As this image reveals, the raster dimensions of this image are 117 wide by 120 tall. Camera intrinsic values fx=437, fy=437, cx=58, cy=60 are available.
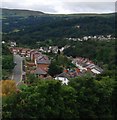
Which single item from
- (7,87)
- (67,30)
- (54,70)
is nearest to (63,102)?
(7,87)

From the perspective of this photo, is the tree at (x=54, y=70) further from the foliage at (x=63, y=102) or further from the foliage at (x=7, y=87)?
the foliage at (x=63, y=102)

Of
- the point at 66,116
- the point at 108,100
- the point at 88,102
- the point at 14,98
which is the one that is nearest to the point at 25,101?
the point at 14,98

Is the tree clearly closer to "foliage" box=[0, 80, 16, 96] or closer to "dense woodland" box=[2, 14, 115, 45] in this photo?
"foliage" box=[0, 80, 16, 96]

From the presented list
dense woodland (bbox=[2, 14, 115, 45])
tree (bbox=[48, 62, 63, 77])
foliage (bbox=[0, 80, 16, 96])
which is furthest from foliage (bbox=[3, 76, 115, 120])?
dense woodland (bbox=[2, 14, 115, 45])

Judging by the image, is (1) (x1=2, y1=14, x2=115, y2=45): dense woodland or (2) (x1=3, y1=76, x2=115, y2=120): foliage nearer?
(2) (x1=3, y1=76, x2=115, y2=120): foliage

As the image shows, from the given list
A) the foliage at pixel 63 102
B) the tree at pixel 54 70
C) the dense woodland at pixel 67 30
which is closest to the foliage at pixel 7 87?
the foliage at pixel 63 102

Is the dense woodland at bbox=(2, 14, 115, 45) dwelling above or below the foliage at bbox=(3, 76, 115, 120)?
above

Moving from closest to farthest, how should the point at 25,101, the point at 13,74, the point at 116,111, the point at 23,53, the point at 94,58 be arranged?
the point at 25,101 → the point at 116,111 → the point at 13,74 → the point at 94,58 → the point at 23,53

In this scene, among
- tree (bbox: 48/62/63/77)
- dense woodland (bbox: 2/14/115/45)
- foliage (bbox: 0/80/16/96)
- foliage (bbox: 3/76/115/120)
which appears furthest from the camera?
dense woodland (bbox: 2/14/115/45)

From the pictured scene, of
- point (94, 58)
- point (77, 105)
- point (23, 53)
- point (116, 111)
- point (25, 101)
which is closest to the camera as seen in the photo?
point (25, 101)

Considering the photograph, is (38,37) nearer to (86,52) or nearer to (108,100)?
(86,52)

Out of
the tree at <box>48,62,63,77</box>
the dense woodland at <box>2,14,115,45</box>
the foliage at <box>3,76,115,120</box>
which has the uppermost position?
the dense woodland at <box>2,14,115,45</box>
